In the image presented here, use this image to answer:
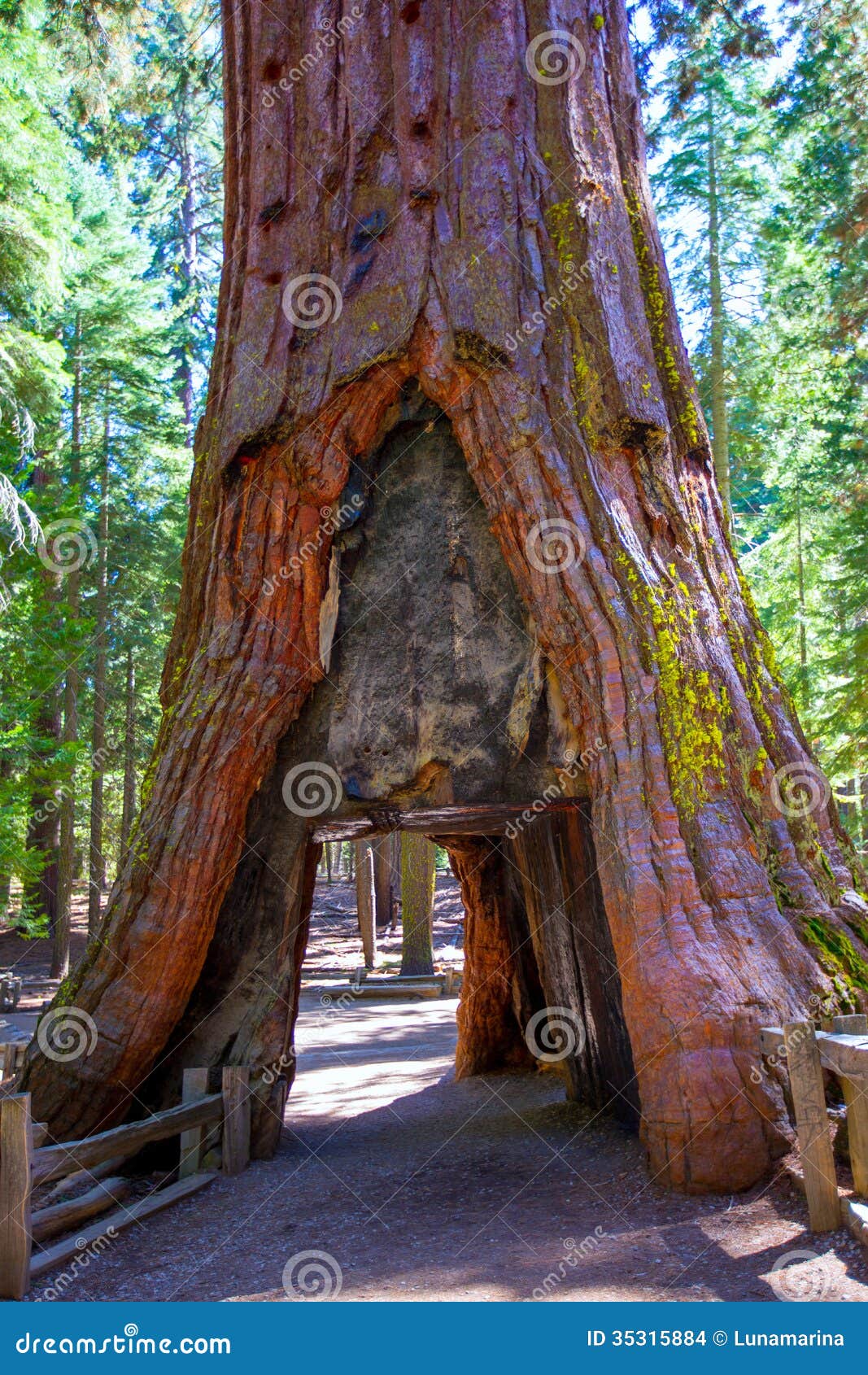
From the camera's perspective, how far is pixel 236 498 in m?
7.52

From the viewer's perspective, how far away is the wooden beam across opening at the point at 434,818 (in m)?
7.50

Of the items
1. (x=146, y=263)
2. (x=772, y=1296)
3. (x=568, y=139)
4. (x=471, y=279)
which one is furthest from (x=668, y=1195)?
(x=146, y=263)

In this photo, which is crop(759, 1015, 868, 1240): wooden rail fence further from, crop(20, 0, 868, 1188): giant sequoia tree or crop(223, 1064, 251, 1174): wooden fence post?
crop(223, 1064, 251, 1174): wooden fence post

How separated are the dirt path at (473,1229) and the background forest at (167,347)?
7183mm

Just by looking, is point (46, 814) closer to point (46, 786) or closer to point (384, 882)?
point (46, 786)

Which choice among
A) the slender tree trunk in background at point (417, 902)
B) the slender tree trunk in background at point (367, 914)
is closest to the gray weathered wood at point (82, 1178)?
the slender tree trunk in background at point (417, 902)

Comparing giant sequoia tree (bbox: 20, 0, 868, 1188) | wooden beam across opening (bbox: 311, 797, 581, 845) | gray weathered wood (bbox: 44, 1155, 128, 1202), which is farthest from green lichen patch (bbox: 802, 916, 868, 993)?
gray weathered wood (bbox: 44, 1155, 128, 1202)

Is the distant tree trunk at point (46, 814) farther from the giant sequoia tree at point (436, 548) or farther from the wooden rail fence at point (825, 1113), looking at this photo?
the wooden rail fence at point (825, 1113)

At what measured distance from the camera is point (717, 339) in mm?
17844

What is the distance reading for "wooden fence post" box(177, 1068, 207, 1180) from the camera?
679 cm

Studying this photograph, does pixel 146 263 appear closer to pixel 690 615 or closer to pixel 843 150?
pixel 843 150

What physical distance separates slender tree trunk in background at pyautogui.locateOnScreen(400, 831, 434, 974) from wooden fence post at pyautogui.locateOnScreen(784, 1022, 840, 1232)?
15.1 metres

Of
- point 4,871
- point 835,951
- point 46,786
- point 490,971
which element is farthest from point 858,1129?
point 46,786

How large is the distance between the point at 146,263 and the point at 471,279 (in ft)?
67.6
